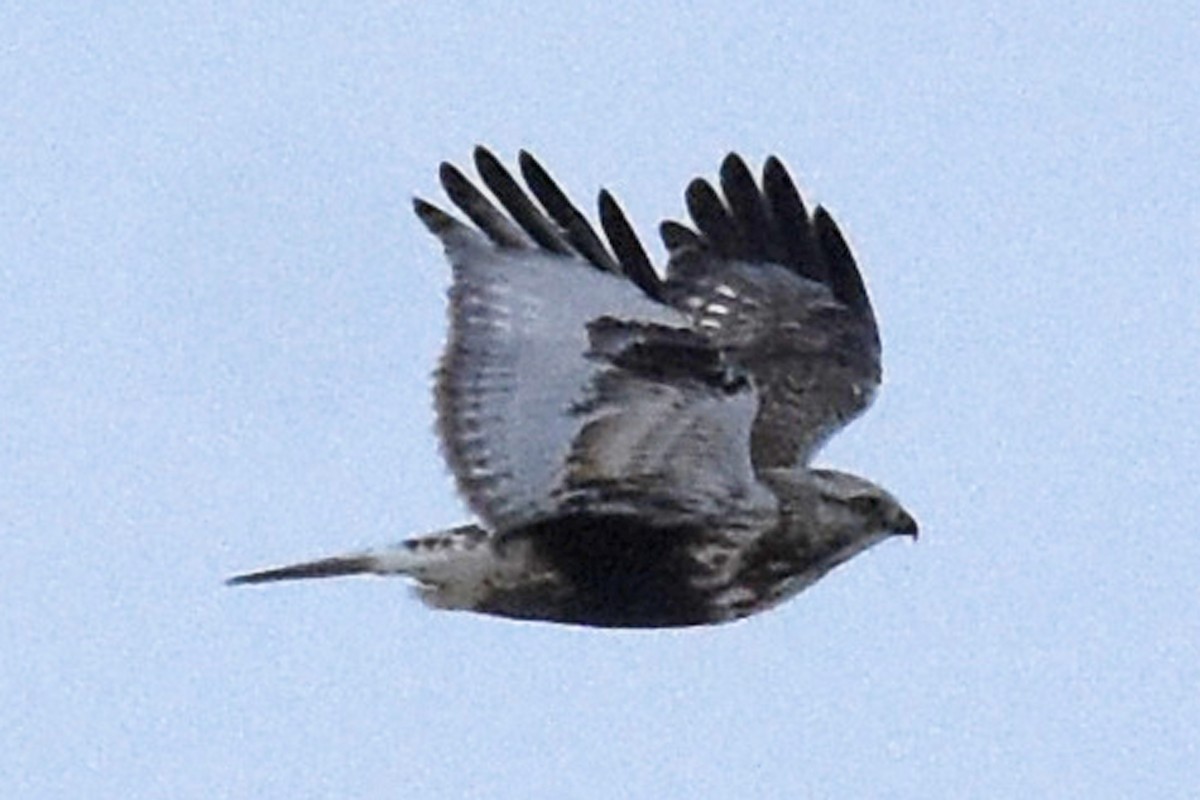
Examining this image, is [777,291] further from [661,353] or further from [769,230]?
[661,353]

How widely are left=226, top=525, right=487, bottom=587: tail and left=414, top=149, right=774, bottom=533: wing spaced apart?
1.04 ft

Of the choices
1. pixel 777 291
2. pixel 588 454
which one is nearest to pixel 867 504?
pixel 588 454

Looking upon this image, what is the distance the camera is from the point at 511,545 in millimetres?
12312

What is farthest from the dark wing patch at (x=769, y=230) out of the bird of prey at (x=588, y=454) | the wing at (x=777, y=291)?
the bird of prey at (x=588, y=454)

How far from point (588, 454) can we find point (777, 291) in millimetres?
2658

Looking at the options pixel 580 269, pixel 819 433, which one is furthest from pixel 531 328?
pixel 819 433

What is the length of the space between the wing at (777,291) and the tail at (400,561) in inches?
79.7

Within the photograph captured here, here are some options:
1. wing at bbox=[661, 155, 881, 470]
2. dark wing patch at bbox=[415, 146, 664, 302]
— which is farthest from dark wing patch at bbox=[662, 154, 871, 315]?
dark wing patch at bbox=[415, 146, 664, 302]

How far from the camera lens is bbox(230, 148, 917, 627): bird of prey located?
1206cm

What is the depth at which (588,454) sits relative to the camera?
12117 millimetres

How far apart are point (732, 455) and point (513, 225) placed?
1022 millimetres

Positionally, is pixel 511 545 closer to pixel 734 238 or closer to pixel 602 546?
pixel 602 546

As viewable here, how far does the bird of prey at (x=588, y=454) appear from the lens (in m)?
12.1

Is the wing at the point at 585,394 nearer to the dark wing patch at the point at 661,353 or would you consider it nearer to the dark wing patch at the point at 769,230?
the dark wing patch at the point at 661,353
